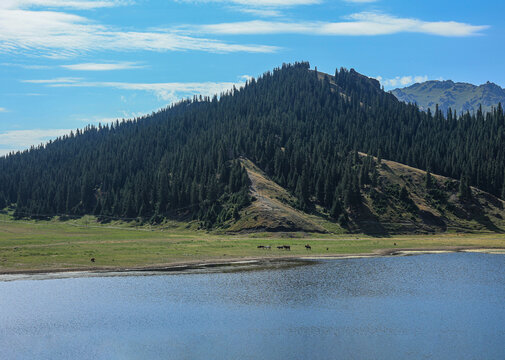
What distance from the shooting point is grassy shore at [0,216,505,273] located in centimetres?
8688

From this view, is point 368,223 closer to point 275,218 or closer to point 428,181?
point 275,218

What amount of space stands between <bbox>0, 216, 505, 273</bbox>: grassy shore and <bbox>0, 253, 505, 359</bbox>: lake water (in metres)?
13.5

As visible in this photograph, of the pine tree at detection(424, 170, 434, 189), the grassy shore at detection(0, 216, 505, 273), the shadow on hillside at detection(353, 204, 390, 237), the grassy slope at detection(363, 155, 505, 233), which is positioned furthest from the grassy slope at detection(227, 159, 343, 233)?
the pine tree at detection(424, 170, 434, 189)

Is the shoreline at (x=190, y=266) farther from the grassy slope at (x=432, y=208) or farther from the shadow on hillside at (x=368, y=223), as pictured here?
the grassy slope at (x=432, y=208)

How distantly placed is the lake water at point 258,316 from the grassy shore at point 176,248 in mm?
Answer: 13468

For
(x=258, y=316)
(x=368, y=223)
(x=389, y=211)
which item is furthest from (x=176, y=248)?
(x=389, y=211)

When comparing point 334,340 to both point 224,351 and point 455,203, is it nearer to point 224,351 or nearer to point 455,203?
point 224,351

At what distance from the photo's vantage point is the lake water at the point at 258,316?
43188 mm

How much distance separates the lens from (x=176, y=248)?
4299 inches

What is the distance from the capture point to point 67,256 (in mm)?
92750

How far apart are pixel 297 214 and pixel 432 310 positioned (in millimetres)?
102525

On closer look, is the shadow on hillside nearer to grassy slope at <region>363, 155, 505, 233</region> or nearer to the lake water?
grassy slope at <region>363, 155, 505, 233</region>

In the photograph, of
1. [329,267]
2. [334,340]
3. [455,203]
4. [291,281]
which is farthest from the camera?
[455,203]

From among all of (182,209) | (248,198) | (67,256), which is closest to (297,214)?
(248,198)
